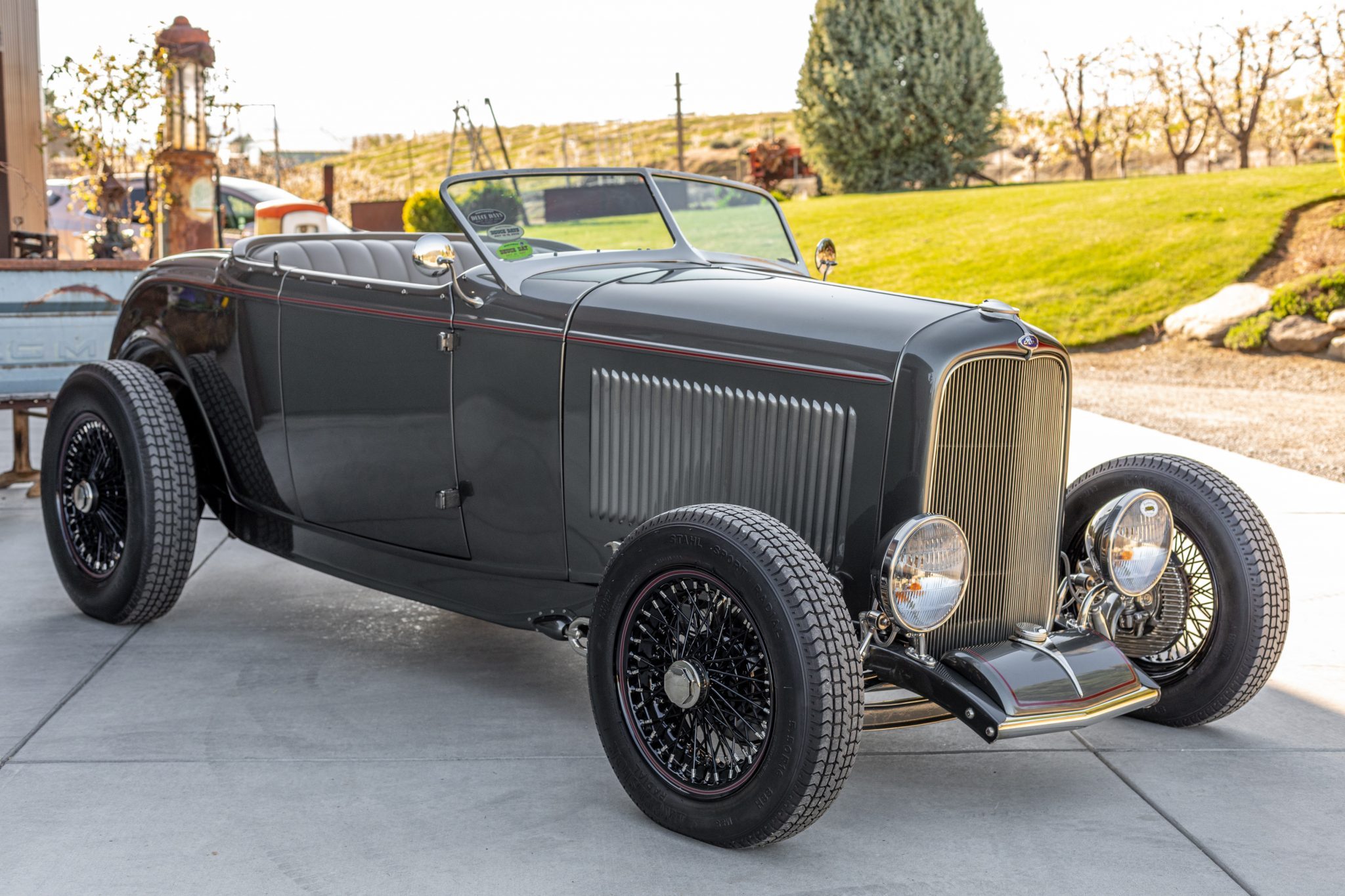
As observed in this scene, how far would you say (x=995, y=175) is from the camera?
37438mm

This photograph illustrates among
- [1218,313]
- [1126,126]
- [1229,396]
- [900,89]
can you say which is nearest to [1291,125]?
[1126,126]

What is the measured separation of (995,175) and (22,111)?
3210 cm

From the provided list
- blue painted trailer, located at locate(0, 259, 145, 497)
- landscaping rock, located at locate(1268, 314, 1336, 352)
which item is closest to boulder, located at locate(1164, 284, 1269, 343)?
landscaping rock, located at locate(1268, 314, 1336, 352)

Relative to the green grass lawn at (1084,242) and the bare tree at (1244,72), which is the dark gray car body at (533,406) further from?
the bare tree at (1244,72)

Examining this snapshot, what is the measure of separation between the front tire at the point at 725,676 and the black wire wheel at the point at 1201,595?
4.20ft

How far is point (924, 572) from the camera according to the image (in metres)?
2.78

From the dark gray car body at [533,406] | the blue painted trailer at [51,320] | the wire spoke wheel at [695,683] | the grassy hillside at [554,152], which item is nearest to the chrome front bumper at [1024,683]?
the dark gray car body at [533,406]

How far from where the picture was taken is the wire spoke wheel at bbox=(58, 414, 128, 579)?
4344 mm

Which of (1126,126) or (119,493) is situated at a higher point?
(1126,126)

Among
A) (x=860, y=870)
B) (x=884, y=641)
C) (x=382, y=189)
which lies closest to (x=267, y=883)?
(x=860, y=870)

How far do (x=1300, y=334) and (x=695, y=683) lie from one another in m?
11.4

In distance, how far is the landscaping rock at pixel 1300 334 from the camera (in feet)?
40.1

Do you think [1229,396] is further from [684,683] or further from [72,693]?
[72,693]

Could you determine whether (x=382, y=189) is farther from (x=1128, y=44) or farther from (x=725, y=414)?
(x=725, y=414)
